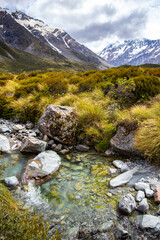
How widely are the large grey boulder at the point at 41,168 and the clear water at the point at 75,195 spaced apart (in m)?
0.21

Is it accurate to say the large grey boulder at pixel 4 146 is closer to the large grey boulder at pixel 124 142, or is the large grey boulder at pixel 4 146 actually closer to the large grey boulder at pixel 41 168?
the large grey boulder at pixel 41 168

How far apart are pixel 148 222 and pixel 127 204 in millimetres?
503

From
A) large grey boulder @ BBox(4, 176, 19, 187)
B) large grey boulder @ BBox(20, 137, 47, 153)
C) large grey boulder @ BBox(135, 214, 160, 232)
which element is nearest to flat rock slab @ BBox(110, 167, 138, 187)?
large grey boulder @ BBox(135, 214, 160, 232)

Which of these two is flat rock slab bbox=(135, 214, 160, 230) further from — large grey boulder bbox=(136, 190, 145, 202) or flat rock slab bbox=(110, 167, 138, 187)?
flat rock slab bbox=(110, 167, 138, 187)

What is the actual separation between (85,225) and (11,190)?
230 centimetres

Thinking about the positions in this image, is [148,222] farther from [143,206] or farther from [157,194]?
[157,194]

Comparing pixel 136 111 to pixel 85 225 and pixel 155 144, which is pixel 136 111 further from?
pixel 85 225

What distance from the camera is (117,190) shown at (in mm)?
3822

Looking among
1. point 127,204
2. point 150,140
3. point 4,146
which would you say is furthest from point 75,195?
point 4,146

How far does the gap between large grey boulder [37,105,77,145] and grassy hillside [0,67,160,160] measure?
0.41 metres

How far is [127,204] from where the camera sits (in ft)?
10.3

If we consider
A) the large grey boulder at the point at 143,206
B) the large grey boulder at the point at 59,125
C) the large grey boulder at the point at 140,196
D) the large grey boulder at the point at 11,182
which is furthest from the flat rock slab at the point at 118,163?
the large grey boulder at the point at 11,182

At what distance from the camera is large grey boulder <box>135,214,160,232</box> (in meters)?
2.66

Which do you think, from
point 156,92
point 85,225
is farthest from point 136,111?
point 85,225
